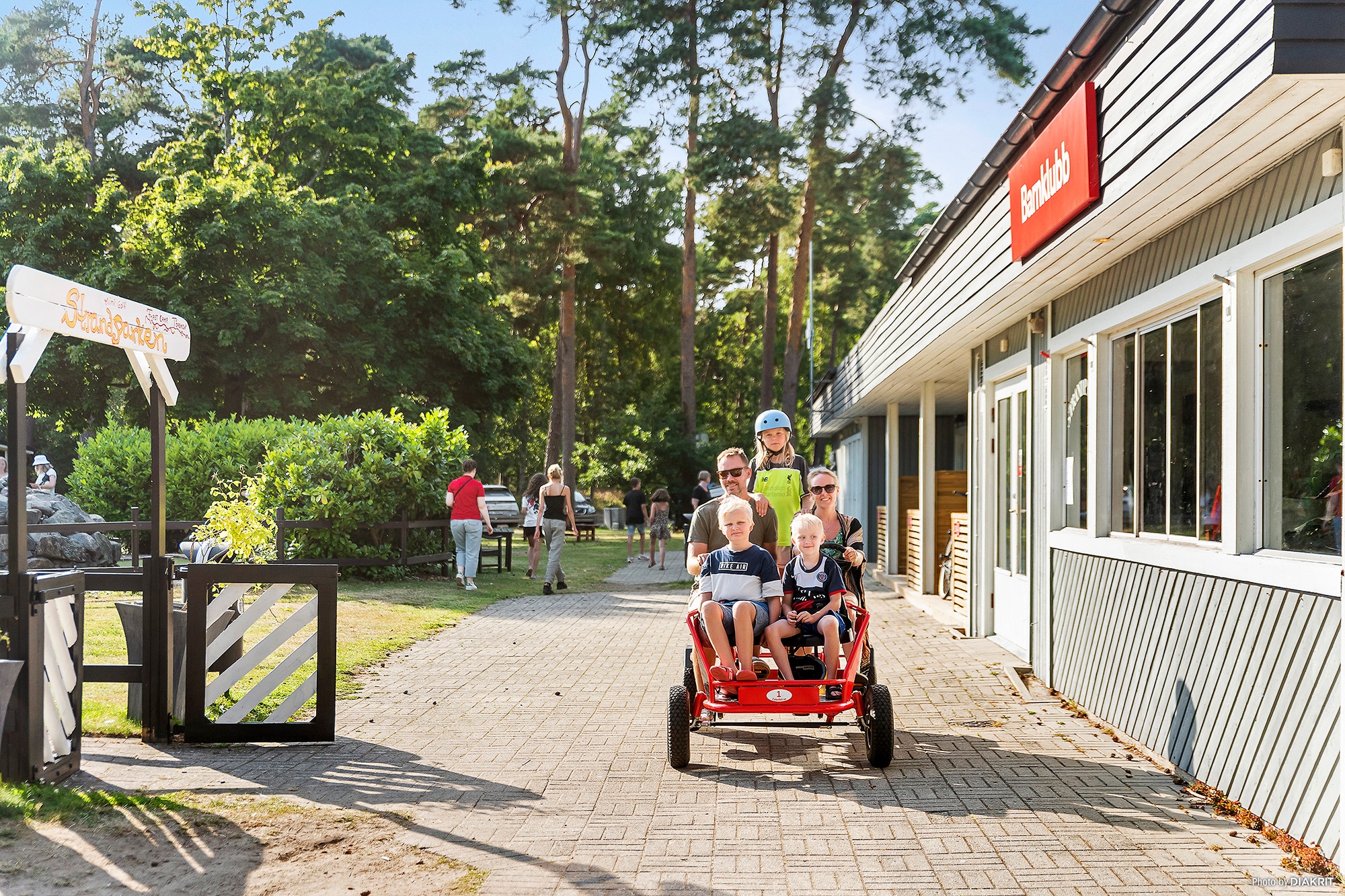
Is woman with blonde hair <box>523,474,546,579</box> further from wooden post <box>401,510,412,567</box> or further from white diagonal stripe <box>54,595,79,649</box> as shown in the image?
white diagonal stripe <box>54,595,79,649</box>

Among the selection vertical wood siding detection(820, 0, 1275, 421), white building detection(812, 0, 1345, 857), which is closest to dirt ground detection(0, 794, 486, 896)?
white building detection(812, 0, 1345, 857)

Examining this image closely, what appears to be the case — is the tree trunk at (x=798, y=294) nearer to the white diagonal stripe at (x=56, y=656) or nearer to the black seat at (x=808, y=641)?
the black seat at (x=808, y=641)

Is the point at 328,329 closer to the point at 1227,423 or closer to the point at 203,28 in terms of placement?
the point at 203,28

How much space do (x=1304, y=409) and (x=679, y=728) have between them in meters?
3.34

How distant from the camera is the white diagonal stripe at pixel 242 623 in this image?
6.81 meters

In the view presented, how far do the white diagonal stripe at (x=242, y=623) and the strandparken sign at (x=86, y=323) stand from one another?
129 centimetres

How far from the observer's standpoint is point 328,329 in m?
31.0

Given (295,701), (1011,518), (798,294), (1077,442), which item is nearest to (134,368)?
(295,701)

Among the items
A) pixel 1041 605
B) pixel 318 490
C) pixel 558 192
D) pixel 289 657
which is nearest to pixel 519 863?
pixel 289 657

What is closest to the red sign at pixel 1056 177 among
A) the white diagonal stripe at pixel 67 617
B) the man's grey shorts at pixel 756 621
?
the man's grey shorts at pixel 756 621

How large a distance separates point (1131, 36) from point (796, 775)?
4073 mm

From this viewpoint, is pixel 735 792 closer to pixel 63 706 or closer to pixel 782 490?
pixel 782 490

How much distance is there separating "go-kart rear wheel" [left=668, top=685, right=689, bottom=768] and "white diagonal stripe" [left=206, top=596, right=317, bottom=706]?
2.23 meters

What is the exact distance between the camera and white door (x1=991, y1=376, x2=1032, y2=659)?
10.1 metres
